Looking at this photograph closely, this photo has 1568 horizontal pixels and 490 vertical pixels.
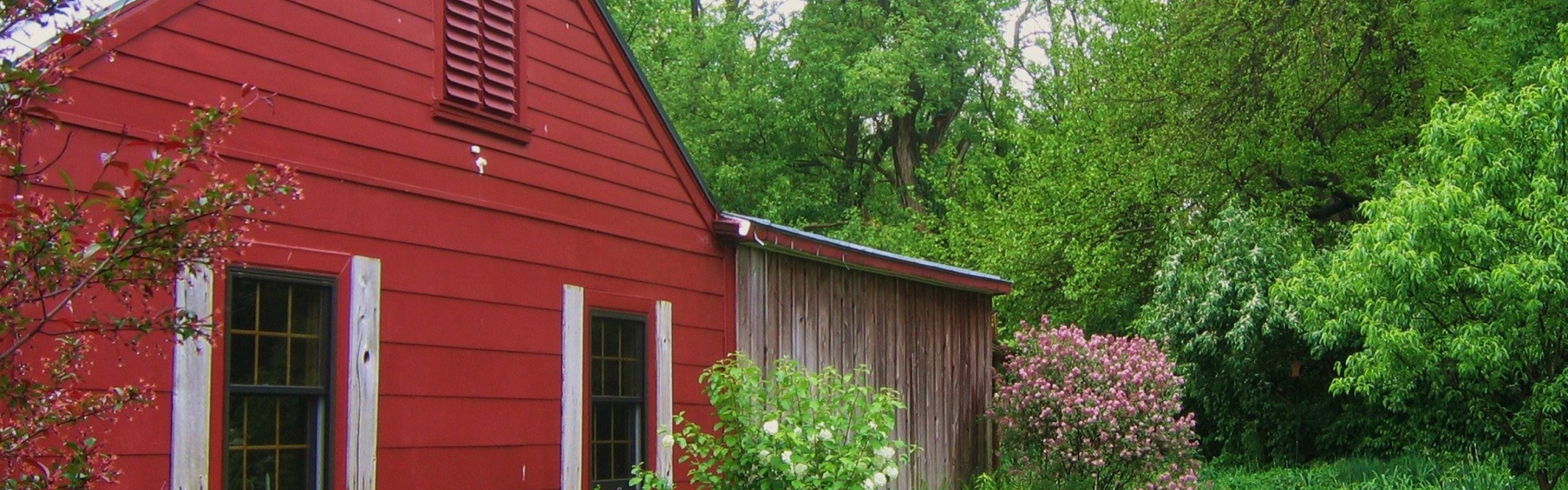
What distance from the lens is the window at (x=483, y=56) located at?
8.73m

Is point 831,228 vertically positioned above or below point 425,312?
above

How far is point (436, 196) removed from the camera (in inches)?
329

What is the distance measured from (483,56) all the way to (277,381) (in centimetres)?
251

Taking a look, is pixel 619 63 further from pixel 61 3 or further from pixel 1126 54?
pixel 1126 54

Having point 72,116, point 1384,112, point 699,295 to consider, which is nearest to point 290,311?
point 72,116

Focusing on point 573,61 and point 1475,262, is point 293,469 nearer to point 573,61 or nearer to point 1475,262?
point 573,61

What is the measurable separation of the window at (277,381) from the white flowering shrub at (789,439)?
7.35 feet

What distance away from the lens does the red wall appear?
273 inches

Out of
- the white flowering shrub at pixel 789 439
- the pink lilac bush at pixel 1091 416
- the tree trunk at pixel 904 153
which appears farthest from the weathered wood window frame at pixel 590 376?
the tree trunk at pixel 904 153

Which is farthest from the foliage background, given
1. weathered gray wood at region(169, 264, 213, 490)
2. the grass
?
weathered gray wood at region(169, 264, 213, 490)

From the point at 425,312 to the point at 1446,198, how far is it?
10.4 meters

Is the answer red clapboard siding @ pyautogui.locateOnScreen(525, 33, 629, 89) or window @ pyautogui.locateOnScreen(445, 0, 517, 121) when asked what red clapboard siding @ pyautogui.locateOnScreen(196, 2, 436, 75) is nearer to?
window @ pyautogui.locateOnScreen(445, 0, 517, 121)

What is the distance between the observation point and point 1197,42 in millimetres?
22922

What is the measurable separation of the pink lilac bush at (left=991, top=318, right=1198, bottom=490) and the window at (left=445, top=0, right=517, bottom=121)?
7.46m
